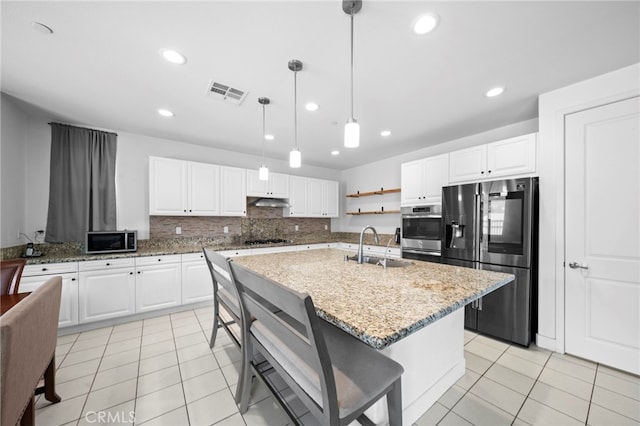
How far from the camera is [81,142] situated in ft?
10.3

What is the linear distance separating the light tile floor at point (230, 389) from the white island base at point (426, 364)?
90mm

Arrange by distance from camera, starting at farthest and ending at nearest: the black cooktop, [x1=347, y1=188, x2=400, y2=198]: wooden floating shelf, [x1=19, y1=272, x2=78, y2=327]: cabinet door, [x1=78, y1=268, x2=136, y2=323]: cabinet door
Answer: [x1=347, y1=188, x2=400, y2=198]: wooden floating shelf < the black cooktop < [x1=78, y1=268, x2=136, y2=323]: cabinet door < [x1=19, y1=272, x2=78, y2=327]: cabinet door

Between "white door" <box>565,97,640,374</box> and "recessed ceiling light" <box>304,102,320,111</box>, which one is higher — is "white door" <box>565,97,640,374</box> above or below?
below

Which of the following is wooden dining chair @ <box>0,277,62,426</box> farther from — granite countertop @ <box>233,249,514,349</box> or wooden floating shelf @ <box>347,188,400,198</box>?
wooden floating shelf @ <box>347,188,400,198</box>

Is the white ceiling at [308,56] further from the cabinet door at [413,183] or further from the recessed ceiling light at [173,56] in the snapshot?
the cabinet door at [413,183]

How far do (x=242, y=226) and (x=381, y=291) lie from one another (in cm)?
372

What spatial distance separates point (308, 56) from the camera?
5.92ft

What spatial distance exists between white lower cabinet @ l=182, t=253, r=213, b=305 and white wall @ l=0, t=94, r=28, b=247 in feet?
5.53

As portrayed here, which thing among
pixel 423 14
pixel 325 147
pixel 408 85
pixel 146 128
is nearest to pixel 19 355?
pixel 423 14

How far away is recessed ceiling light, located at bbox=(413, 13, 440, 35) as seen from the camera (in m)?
1.45

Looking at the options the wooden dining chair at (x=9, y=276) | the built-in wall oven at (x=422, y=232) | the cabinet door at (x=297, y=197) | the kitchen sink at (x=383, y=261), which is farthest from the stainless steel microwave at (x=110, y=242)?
the built-in wall oven at (x=422, y=232)

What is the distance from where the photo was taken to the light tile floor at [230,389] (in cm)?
155

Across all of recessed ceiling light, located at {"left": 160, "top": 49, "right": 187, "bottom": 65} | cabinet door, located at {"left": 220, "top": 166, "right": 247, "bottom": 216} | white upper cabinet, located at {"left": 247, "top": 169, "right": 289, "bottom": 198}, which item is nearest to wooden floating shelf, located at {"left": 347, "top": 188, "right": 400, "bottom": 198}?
white upper cabinet, located at {"left": 247, "top": 169, "right": 289, "bottom": 198}

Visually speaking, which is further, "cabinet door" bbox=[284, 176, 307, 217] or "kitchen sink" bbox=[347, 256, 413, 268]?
"cabinet door" bbox=[284, 176, 307, 217]
